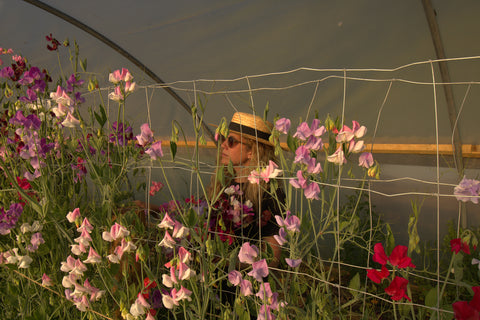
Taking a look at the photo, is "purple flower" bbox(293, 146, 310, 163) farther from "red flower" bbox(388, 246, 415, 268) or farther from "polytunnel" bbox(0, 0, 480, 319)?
"polytunnel" bbox(0, 0, 480, 319)

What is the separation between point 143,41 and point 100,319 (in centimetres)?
221

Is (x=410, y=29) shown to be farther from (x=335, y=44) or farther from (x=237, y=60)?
(x=237, y=60)

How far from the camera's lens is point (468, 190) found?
76 cm

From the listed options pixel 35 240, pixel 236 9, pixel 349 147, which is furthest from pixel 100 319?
pixel 236 9

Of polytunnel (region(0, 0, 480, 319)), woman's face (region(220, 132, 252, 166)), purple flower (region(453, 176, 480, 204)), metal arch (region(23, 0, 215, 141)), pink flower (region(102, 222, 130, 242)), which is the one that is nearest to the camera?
purple flower (region(453, 176, 480, 204))

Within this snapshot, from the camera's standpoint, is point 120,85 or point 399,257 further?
point 120,85

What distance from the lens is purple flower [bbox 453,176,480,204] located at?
75cm

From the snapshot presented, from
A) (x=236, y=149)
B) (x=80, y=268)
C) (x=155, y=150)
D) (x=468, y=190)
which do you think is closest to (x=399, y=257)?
(x=468, y=190)

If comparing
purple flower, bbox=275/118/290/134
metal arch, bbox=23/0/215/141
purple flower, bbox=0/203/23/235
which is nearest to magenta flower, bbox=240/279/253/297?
purple flower, bbox=275/118/290/134

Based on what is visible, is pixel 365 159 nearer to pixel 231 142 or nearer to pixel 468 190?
pixel 468 190

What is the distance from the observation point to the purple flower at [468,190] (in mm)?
749

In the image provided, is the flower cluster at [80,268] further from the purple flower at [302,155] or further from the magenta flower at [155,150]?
the purple flower at [302,155]

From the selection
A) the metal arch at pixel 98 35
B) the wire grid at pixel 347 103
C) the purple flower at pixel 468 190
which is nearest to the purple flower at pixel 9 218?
the wire grid at pixel 347 103

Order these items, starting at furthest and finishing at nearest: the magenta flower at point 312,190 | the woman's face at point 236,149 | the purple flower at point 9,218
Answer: the woman's face at point 236,149 → the purple flower at point 9,218 → the magenta flower at point 312,190
